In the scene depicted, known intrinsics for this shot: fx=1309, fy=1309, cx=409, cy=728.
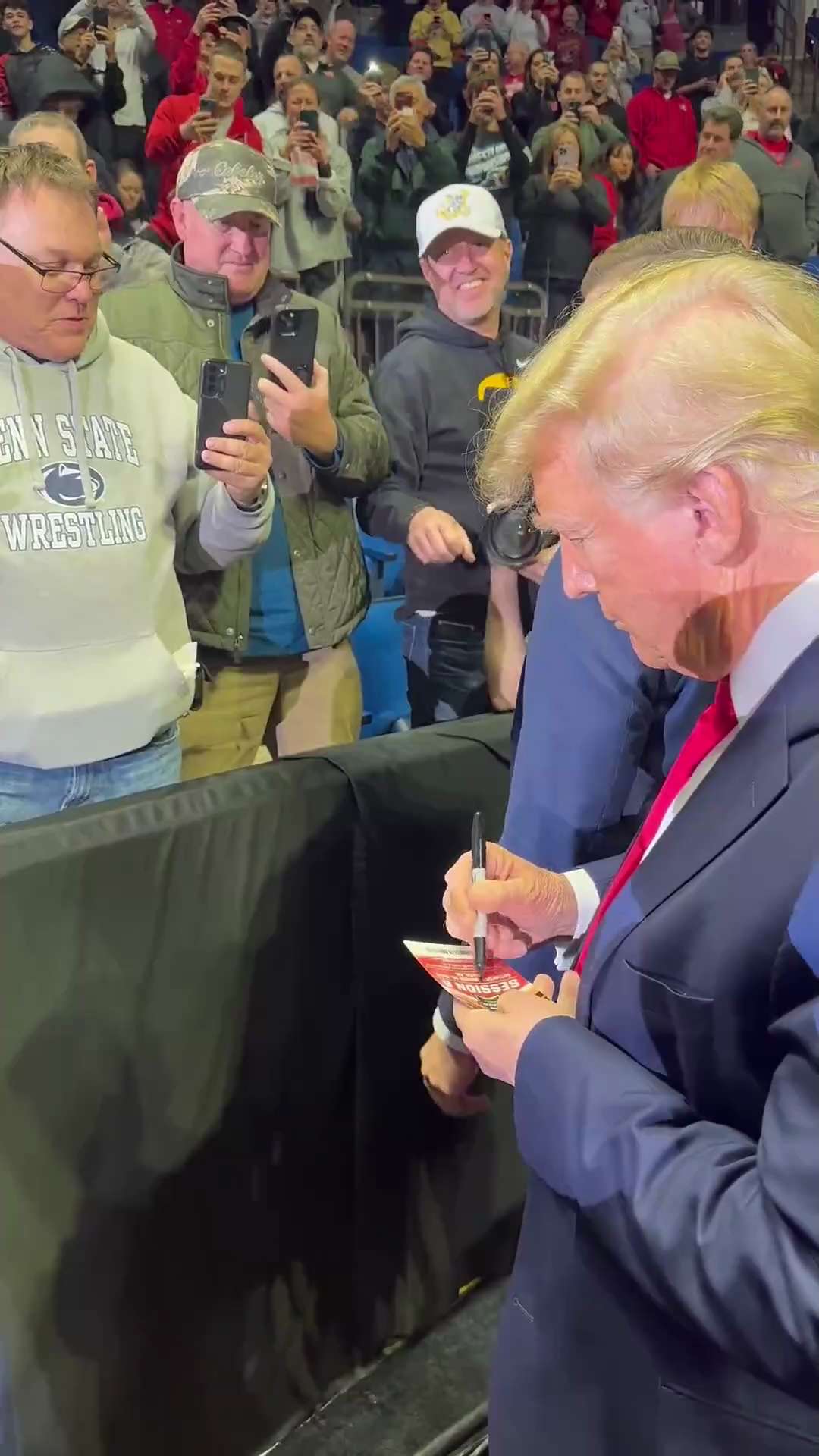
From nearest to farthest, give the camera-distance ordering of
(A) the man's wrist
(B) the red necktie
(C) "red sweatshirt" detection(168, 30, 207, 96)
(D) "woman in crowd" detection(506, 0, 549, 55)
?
(B) the red necktie < (A) the man's wrist < (C) "red sweatshirt" detection(168, 30, 207, 96) < (D) "woman in crowd" detection(506, 0, 549, 55)

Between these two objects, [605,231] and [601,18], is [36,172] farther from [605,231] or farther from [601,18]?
[601,18]

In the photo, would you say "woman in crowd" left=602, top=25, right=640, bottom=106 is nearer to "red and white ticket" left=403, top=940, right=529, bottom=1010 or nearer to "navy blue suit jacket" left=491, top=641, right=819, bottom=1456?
"red and white ticket" left=403, top=940, right=529, bottom=1010

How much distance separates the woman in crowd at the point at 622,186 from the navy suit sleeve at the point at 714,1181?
6800 mm

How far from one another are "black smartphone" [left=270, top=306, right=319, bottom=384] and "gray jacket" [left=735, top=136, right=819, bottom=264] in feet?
13.8

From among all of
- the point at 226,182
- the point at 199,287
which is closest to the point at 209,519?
the point at 199,287

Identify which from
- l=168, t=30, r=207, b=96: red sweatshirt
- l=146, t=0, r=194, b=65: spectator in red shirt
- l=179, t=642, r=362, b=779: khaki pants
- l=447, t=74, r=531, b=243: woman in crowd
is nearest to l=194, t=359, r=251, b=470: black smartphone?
l=179, t=642, r=362, b=779: khaki pants

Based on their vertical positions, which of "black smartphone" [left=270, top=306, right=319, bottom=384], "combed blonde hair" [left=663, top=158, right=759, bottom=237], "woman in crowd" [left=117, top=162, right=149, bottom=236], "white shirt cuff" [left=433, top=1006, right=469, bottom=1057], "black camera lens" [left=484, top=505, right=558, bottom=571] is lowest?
"white shirt cuff" [left=433, top=1006, right=469, bottom=1057]

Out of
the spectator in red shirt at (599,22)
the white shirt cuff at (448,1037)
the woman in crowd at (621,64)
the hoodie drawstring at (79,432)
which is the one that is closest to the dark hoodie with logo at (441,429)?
the hoodie drawstring at (79,432)

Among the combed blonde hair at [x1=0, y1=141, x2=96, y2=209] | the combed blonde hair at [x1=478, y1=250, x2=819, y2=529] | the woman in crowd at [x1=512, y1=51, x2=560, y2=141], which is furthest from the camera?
the woman in crowd at [x1=512, y1=51, x2=560, y2=141]

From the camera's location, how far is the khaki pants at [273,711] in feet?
9.25

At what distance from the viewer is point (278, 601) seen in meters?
2.83

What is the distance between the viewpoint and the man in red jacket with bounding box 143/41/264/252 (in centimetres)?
529

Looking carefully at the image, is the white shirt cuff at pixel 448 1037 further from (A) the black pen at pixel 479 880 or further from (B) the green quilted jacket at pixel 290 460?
(B) the green quilted jacket at pixel 290 460

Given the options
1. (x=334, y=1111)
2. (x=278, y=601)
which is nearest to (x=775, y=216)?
(x=278, y=601)
